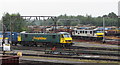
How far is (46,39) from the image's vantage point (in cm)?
4462

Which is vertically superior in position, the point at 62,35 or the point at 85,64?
the point at 62,35

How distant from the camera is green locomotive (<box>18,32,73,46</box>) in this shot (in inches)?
1686

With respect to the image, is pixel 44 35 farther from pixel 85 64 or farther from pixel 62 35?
pixel 85 64

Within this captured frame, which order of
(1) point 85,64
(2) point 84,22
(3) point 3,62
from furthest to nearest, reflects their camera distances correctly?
(2) point 84,22, (1) point 85,64, (3) point 3,62

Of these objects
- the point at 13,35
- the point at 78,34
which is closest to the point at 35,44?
the point at 13,35

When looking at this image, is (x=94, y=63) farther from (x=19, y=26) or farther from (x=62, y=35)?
(x=19, y=26)

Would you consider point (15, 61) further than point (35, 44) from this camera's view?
No

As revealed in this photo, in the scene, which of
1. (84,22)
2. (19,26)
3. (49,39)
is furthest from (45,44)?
(84,22)

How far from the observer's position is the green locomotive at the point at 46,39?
42.8m

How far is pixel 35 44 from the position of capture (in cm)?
4662

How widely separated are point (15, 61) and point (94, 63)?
26.2ft

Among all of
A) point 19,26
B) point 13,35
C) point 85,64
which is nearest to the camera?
point 85,64

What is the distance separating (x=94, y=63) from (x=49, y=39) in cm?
2106

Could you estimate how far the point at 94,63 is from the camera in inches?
944
